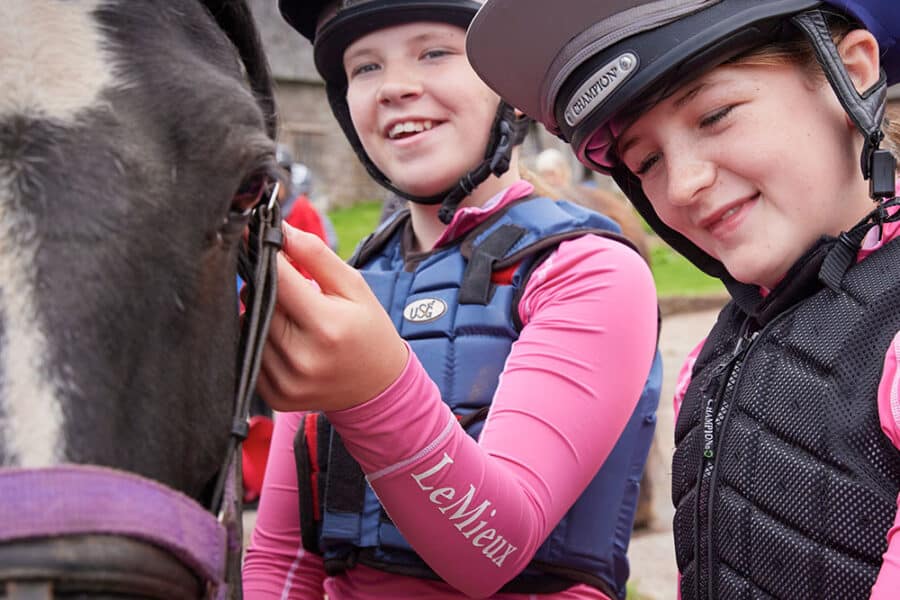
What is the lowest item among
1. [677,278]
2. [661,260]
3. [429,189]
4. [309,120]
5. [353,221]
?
[353,221]

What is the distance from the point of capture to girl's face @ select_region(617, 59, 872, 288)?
168 cm

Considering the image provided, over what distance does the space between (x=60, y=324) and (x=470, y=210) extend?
126cm

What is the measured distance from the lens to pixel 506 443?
184 centimetres

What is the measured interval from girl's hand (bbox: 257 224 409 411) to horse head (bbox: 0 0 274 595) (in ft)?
0.27

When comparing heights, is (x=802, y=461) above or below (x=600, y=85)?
below

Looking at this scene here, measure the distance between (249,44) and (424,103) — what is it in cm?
55

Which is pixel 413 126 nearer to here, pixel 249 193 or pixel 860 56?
pixel 249 193

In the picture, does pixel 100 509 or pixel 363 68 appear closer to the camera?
pixel 100 509

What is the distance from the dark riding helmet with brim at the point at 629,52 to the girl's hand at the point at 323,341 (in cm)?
64

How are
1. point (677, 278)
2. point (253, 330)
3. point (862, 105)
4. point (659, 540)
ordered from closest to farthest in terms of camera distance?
1. point (253, 330)
2. point (862, 105)
3. point (659, 540)
4. point (677, 278)

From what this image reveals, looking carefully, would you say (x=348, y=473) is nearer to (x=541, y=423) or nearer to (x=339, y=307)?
(x=541, y=423)

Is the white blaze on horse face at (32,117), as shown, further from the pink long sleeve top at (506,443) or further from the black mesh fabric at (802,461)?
the black mesh fabric at (802,461)

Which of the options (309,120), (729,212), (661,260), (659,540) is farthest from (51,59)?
(309,120)

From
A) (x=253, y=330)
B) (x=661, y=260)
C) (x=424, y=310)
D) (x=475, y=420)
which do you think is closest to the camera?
(x=253, y=330)
